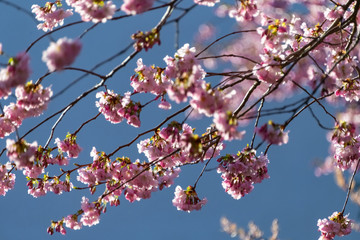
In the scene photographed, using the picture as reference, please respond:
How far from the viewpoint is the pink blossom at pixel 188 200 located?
3020 millimetres

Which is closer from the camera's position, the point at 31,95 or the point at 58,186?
the point at 31,95

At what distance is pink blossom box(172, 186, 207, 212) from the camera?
9.91 ft

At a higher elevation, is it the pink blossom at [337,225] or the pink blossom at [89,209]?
the pink blossom at [89,209]

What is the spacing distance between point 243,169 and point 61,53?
4.69 feet

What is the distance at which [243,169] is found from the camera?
2.86 m

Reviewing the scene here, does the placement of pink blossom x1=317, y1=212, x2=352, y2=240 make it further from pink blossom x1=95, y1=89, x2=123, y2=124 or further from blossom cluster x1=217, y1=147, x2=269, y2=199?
pink blossom x1=95, y1=89, x2=123, y2=124

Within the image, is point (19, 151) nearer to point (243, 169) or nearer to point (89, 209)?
point (89, 209)

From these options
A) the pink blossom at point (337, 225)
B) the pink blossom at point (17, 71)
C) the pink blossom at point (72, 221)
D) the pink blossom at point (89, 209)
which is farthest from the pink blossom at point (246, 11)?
the pink blossom at point (72, 221)

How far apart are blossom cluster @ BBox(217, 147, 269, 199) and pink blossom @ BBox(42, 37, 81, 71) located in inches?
51.6

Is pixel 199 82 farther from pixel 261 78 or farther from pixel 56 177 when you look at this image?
pixel 56 177

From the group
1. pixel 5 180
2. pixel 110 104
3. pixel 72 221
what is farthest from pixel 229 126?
pixel 5 180

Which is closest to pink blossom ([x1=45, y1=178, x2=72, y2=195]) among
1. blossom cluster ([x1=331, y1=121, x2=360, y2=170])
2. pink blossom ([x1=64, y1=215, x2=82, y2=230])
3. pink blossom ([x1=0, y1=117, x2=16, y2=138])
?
pink blossom ([x1=64, y1=215, x2=82, y2=230])

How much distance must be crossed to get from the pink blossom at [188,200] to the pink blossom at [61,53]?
141cm

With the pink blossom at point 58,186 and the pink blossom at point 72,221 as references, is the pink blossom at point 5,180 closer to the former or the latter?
the pink blossom at point 58,186
